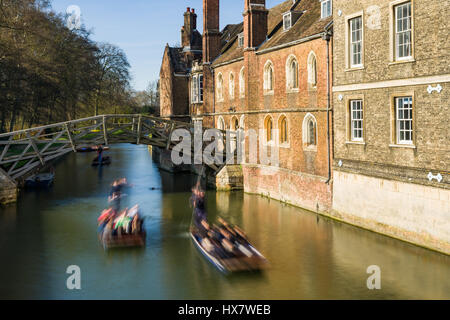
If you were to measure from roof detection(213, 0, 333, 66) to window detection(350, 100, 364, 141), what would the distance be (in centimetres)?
373

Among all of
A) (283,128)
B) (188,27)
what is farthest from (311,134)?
(188,27)

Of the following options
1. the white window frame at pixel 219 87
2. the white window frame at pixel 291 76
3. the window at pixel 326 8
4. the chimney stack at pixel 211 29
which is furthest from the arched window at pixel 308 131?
the chimney stack at pixel 211 29

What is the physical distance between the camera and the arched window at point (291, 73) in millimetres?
21839

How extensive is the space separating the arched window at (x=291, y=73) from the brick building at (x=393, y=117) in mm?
3830

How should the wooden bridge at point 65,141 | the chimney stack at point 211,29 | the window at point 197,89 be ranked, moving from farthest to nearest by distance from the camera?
the window at point 197,89 < the chimney stack at point 211,29 < the wooden bridge at point 65,141

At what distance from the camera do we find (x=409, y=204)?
1454 centimetres

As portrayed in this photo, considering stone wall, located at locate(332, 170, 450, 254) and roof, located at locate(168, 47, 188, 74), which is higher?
roof, located at locate(168, 47, 188, 74)

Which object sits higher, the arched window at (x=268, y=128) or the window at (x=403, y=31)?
the window at (x=403, y=31)

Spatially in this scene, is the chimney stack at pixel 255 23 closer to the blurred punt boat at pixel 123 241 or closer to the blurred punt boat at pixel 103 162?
the blurred punt boat at pixel 123 241

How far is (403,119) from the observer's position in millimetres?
14938

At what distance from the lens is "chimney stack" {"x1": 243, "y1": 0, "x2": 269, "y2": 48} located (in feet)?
81.4

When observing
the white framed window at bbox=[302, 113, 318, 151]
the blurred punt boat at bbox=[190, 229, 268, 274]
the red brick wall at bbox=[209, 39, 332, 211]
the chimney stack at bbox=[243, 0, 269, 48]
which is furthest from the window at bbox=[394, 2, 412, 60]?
the chimney stack at bbox=[243, 0, 269, 48]

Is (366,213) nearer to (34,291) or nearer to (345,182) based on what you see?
(345,182)

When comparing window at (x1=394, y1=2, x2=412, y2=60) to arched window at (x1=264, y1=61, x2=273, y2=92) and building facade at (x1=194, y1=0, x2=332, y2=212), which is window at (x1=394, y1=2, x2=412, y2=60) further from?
arched window at (x1=264, y1=61, x2=273, y2=92)
